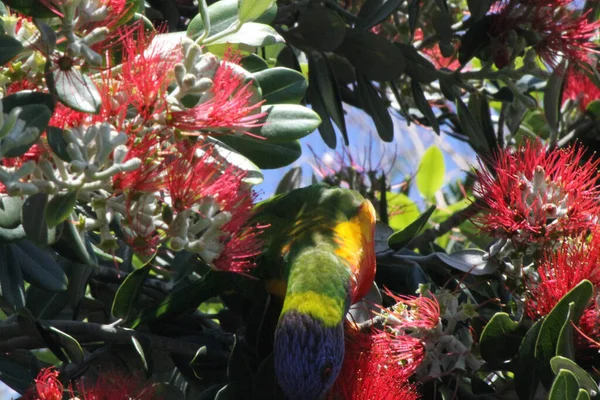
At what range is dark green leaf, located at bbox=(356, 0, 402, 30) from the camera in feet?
6.93

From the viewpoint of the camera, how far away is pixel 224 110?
1.41 meters

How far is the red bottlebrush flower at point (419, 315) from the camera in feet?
5.51

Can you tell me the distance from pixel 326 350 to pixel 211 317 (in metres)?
0.41

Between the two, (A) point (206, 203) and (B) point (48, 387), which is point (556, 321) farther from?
(B) point (48, 387)

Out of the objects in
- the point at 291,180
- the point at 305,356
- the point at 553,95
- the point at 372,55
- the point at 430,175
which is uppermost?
the point at 372,55

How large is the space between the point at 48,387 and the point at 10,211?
1.22ft

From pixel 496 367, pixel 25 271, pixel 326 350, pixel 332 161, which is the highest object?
pixel 25 271

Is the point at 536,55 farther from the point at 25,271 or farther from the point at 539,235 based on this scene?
the point at 25,271

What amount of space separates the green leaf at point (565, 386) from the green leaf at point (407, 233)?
20.0 inches

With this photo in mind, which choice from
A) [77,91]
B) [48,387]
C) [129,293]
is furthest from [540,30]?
[48,387]

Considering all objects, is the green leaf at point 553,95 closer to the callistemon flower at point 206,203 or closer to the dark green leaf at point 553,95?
the dark green leaf at point 553,95

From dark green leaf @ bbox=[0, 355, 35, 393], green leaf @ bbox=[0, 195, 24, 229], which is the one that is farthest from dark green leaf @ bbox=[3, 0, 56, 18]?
dark green leaf @ bbox=[0, 355, 35, 393]

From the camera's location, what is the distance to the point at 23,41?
1.33m

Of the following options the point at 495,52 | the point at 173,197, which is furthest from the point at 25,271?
the point at 495,52
